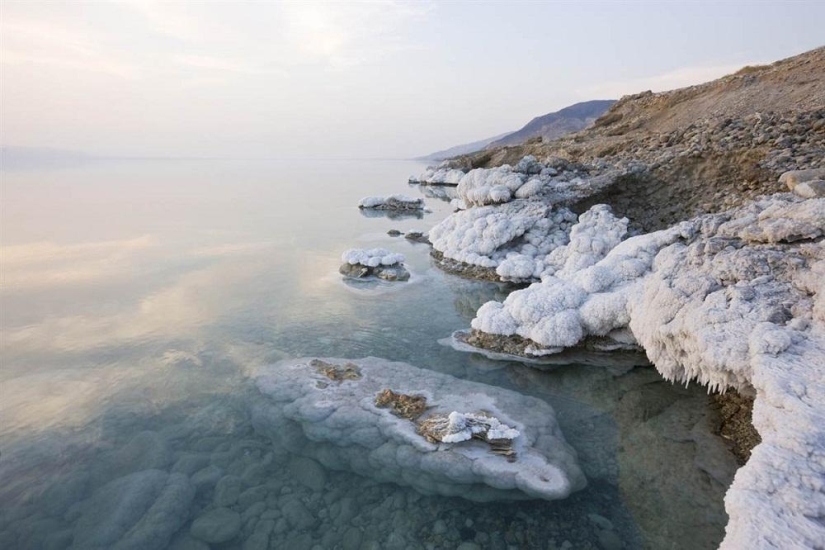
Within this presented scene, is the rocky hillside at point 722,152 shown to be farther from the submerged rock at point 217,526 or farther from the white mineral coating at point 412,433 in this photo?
the submerged rock at point 217,526

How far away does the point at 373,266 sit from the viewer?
22.2 metres

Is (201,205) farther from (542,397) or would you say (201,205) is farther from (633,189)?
(542,397)

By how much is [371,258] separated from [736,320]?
53.2ft

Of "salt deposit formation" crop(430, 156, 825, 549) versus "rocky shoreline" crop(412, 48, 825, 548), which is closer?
"salt deposit formation" crop(430, 156, 825, 549)

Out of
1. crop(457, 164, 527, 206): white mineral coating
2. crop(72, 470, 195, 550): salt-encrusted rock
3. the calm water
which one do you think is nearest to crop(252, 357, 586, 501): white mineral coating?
the calm water

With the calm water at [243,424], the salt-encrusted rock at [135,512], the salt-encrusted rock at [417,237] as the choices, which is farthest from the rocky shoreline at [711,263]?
the salt-encrusted rock at [135,512]

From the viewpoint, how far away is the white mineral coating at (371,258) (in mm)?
22422

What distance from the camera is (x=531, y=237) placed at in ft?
72.3

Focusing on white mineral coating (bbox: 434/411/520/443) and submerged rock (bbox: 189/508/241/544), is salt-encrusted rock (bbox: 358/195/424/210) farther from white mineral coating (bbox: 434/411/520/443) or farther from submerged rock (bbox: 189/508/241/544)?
submerged rock (bbox: 189/508/241/544)

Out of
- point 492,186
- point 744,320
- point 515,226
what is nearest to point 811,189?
point 744,320

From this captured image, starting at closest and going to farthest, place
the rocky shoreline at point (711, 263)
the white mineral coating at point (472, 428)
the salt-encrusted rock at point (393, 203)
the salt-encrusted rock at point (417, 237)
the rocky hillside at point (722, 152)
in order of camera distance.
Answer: the rocky shoreline at point (711, 263) → the white mineral coating at point (472, 428) → the rocky hillside at point (722, 152) → the salt-encrusted rock at point (417, 237) → the salt-encrusted rock at point (393, 203)

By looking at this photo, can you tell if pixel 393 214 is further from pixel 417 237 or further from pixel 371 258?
pixel 371 258

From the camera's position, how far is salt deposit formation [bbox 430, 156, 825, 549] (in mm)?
5504

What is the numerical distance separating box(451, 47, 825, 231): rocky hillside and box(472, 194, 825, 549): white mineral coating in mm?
5487
